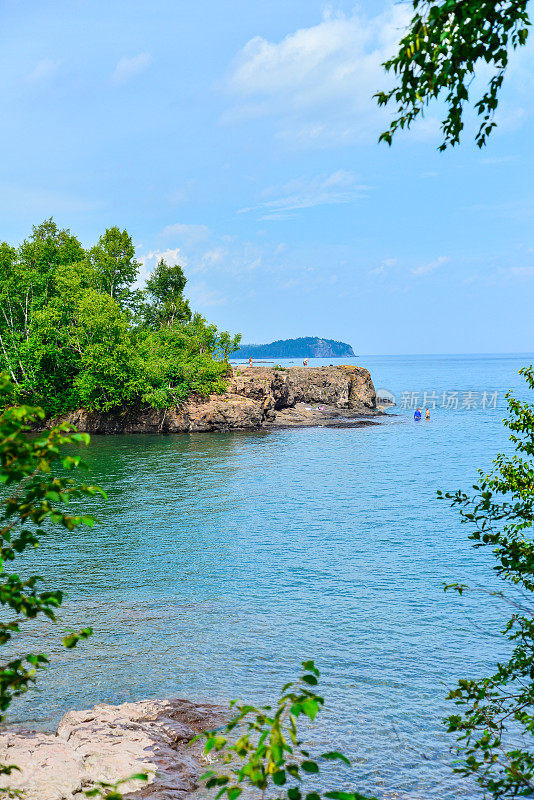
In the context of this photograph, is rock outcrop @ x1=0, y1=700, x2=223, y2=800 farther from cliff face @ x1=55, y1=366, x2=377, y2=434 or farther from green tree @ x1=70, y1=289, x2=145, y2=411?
cliff face @ x1=55, y1=366, x2=377, y2=434

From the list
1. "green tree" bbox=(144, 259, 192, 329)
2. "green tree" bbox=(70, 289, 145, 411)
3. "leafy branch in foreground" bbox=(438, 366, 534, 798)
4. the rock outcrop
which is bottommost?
the rock outcrop

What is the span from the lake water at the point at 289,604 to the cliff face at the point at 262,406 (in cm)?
2532

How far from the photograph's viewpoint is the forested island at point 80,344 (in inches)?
2474

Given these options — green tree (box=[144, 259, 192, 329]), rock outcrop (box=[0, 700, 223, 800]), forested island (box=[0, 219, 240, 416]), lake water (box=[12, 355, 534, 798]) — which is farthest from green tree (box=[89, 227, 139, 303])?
rock outcrop (box=[0, 700, 223, 800])

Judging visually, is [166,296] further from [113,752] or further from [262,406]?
[113,752]

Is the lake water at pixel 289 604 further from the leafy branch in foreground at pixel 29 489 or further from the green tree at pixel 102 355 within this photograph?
the green tree at pixel 102 355

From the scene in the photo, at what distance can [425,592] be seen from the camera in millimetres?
20938

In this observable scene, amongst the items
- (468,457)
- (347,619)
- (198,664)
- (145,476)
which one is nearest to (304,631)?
(347,619)

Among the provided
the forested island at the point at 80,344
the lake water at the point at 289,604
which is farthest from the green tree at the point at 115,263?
the lake water at the point at 289,604

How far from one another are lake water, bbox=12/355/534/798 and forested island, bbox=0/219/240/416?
23.0m

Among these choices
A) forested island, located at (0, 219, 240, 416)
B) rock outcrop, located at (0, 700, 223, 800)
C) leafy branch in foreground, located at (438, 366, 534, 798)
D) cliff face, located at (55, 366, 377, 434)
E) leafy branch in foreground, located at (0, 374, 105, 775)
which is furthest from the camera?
cliff face, located at (55, 366, 377, 434)

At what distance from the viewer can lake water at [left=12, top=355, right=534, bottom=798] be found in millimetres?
13117

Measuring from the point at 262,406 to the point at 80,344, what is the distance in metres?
23.5

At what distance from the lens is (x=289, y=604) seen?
19.8 m
